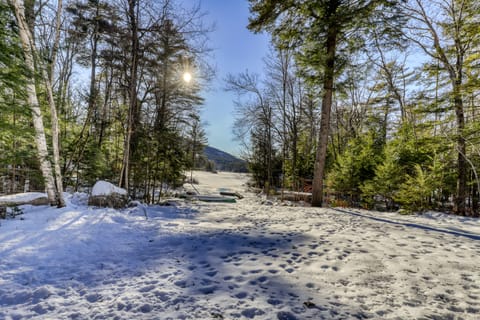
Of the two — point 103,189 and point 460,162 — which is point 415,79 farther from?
point 103,189

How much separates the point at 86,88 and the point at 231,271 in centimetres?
1309

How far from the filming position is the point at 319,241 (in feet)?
12.2

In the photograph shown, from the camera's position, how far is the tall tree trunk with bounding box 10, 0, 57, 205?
13.8 feet

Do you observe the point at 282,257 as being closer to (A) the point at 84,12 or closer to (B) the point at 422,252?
(B) the point at 422,252

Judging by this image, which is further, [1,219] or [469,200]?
[469,200]

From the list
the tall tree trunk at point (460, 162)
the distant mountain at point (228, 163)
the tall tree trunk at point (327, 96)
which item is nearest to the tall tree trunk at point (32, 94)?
the tall tree trunk at point (327, 96)

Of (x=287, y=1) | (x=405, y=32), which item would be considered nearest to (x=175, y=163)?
(x=287, y=1)

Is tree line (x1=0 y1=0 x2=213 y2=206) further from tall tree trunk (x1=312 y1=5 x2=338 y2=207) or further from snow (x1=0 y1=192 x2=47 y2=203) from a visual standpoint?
tall tree trunk (x1=312 y1=5 x2=338 y2=207)

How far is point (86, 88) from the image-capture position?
459 inches

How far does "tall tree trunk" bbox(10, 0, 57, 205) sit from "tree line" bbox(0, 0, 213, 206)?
19mm

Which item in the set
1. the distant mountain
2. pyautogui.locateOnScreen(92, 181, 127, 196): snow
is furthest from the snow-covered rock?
the distant mountain

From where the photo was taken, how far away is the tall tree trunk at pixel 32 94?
13.8ft

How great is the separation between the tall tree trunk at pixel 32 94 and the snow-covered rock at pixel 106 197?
32.5 inches

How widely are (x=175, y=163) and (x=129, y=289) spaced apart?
315 inches
